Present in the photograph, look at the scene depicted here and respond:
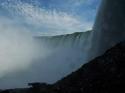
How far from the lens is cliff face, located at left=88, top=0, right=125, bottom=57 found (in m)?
17.0

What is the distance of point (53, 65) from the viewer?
131 feet

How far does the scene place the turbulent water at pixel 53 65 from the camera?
3216 cm

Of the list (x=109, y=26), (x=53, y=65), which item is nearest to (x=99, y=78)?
(x=109, y=26)

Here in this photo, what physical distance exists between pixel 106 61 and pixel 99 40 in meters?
8.52

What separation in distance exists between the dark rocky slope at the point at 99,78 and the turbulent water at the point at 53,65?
1906cm

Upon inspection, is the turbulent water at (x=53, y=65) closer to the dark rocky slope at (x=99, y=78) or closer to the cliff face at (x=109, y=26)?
the cliff face at (x=109, y=26)

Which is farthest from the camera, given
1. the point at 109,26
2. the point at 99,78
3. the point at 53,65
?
the point at 53,65

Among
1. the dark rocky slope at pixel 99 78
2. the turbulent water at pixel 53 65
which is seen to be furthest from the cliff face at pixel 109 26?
the turbulent water at pixel 53 65

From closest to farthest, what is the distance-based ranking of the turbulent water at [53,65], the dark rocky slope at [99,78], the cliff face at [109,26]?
the dark rocky slope at [99,78]
the cliff face at [109,26]
the turbulent water at [53,65]

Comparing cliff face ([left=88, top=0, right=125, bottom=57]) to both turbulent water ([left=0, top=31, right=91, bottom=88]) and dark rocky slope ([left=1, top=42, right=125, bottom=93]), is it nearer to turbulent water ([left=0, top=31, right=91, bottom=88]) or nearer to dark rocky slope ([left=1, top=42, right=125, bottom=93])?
dark rocky slope ([left=1, top=42, right=125, bottom=93])

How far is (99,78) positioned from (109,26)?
8896mm

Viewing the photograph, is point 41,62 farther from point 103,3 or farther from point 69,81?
point 69,81

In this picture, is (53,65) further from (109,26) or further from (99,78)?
(99,78)

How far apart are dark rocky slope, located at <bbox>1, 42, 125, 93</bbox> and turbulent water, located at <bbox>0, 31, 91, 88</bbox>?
19.1m
